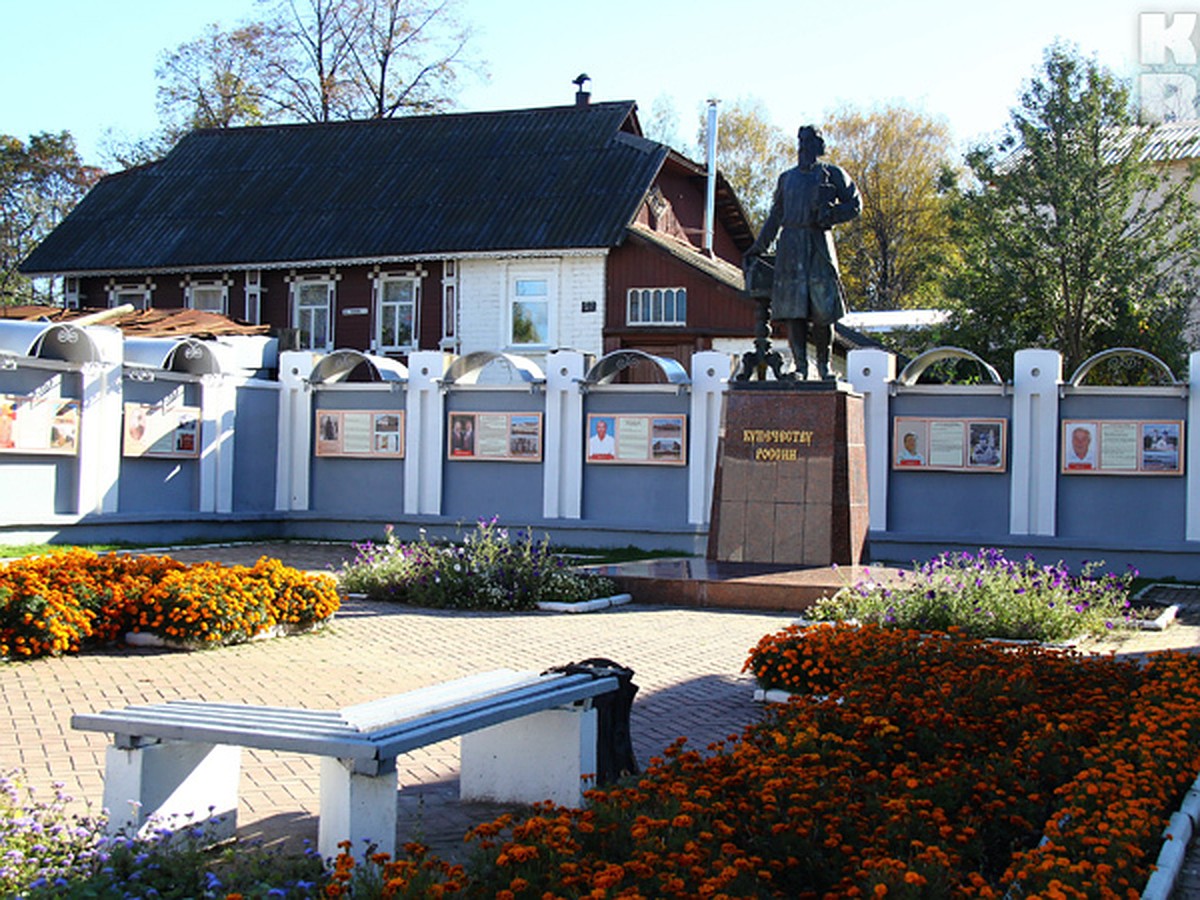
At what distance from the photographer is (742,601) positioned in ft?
45.9

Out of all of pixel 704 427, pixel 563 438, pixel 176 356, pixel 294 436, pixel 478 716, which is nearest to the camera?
pixel 478 716

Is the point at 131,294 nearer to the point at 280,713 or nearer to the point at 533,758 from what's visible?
the point at 533,758

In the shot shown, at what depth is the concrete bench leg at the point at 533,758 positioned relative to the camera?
6180 millimetres

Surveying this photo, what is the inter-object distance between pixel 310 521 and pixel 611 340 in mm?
10895

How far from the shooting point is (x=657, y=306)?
31.2 meters

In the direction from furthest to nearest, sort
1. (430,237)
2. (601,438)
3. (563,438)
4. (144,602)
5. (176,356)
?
(430,237)
(563,438)
(601,438)
(176,356)
(144,602)

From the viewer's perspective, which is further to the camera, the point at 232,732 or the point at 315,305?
the point at 315,305

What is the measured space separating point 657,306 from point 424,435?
417 inches

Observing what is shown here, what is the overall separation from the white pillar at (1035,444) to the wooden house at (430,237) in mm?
12368

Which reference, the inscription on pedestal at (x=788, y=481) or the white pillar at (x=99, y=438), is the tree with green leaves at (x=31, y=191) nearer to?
the white pillar at (x=99, y=438)

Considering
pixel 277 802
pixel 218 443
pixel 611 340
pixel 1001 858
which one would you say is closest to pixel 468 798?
pixel 277 802

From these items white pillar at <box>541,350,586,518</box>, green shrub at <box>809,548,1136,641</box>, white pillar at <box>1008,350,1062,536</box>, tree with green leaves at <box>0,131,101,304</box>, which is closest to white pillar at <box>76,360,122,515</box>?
white pillar at <box>541,350,586,518</box>

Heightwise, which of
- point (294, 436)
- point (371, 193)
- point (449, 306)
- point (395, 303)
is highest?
point (371, 193)

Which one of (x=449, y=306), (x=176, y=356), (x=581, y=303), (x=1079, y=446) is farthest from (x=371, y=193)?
(x=1079, y=446)
